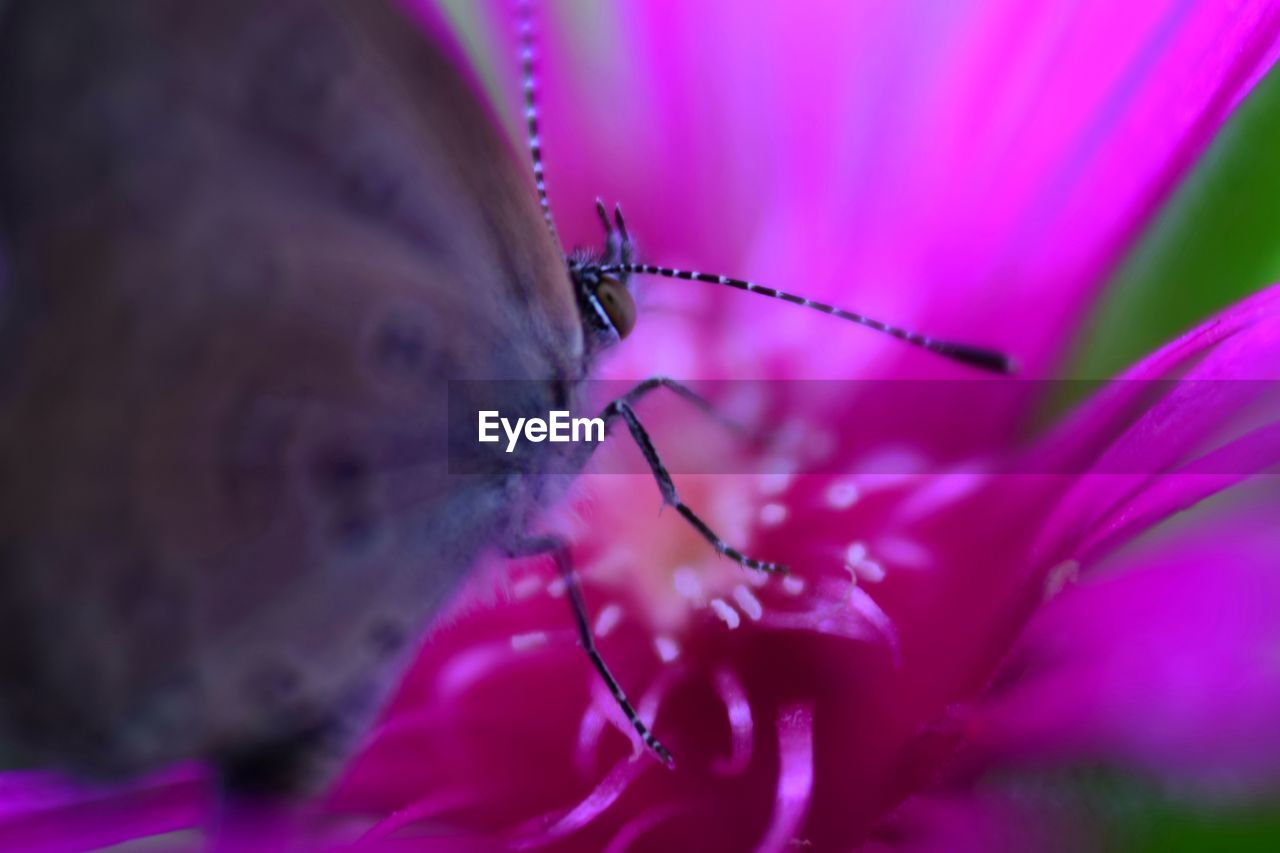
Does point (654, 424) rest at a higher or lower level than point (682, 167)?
lower

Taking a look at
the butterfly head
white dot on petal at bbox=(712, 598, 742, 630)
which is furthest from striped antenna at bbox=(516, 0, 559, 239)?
white dot on petal at bbox=(712, 598, 742, 630)

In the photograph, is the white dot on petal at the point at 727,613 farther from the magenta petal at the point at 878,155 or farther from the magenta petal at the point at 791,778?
the magenta petal at the point at 878,155

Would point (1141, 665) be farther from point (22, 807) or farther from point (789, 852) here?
point (22, 807)

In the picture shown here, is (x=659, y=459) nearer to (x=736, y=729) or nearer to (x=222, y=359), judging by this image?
(x=736, y=729)

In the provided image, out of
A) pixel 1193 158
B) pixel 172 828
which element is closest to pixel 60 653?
pixel 172 828

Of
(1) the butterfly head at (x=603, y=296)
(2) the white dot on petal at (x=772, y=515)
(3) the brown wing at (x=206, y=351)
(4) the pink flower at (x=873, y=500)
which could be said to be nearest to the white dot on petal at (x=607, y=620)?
(4) the pink flower at (x=873, y=500)

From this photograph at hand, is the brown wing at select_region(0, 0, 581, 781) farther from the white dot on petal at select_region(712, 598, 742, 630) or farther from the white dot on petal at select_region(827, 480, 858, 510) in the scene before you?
the white dot on petal at select_region(827, 480, 858, 510)

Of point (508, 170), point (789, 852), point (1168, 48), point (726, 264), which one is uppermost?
point (1168, 48)
